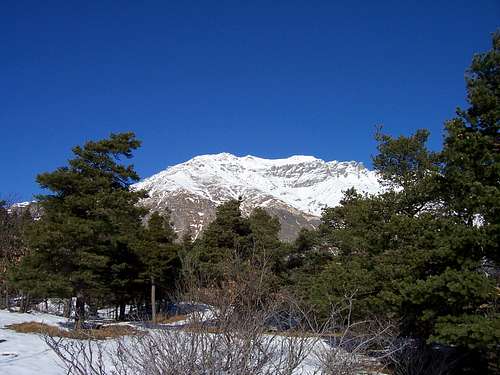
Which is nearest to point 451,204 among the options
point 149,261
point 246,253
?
point 246,253

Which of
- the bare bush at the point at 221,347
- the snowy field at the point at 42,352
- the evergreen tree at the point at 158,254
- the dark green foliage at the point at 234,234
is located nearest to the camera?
the bare bush at the point at 221,347

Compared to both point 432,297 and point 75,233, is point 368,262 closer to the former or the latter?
point 432,297

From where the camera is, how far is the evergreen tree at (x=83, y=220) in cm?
1725

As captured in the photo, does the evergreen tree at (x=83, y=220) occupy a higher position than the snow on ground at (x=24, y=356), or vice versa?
the evergreen tree at (x=83, y=220)

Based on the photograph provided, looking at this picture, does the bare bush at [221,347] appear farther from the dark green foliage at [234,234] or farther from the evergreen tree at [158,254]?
the dark green foliage at [234,234]

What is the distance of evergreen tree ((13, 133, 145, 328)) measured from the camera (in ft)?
56.6

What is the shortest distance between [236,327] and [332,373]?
1065 millimetres

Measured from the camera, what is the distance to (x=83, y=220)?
17906 millimetres

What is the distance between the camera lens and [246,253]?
92.2 ft

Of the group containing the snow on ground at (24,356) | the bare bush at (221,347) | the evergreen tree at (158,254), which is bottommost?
the snow on ground at (24,356)

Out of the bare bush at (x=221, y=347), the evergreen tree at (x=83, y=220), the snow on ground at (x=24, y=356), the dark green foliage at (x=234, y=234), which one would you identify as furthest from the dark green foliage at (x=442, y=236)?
the dark green foliage at (x=234, y=234)

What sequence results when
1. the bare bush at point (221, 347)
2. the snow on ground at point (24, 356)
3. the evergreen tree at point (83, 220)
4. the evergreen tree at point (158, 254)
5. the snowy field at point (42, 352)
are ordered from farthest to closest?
the evergreen tree at point (158, 254) → the evergreen tree at point (83, 220) → the snow on ground at point (24, 356) → the snowy field at point (42, 352) → the bare bush at point (221, 347)

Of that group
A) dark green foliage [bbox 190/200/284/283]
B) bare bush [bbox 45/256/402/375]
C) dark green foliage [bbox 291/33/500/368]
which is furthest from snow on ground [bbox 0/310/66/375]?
dark green foliage [bbox 190/200/284/283]

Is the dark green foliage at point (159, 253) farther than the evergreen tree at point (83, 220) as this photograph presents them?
Yes
